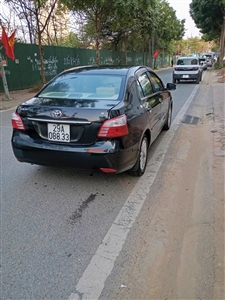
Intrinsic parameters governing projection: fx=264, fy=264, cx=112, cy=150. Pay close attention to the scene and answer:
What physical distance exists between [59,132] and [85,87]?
95 centimetres

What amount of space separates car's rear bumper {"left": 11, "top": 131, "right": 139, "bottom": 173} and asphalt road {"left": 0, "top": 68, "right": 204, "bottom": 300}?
42 centimetres

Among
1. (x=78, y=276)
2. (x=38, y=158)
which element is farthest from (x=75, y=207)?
(x=78, y=276)

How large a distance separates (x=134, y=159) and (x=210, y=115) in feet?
18.3

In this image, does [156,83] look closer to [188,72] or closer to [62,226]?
[62,226]

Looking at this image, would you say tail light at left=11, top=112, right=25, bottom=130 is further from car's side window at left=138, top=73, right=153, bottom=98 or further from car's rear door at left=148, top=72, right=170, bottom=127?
car's rear door at left=148, top=72, right=170, bottom=127

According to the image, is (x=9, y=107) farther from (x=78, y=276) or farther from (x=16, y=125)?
(x=78, y=276)

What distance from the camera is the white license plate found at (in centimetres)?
327

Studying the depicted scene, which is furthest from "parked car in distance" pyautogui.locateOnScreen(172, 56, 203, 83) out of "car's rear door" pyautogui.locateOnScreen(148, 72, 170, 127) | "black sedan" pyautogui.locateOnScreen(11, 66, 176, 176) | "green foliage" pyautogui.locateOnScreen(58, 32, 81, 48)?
"green foliage" pyautogui.locateOnScreen(58, 32, 81, 48)

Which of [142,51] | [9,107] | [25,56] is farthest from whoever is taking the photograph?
[142,51]

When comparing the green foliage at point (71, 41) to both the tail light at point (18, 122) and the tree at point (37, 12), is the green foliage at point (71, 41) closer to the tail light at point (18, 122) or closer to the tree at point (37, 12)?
the tree at point (37, 12)

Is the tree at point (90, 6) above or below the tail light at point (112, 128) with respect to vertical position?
above

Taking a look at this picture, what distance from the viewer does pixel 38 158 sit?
351 cm

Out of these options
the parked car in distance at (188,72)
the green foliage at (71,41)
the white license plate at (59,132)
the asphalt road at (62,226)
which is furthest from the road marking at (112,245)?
the green foliage at (71,41)

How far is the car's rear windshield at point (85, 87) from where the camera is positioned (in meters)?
3.66
